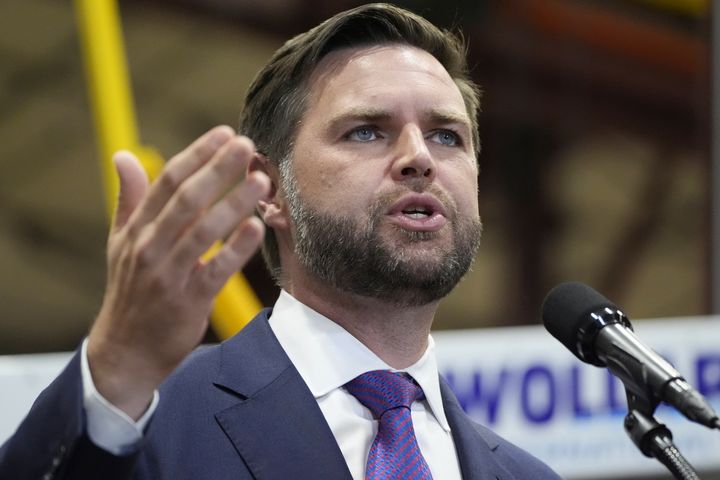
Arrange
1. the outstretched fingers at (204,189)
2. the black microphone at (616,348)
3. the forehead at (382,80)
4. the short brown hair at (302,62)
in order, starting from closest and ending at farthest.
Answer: the outstretched fingers at (204,189), the black microphone at (616,348), the forehead at (382,80), the short brown hair at (302,62)

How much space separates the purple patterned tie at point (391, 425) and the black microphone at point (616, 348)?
0.27m

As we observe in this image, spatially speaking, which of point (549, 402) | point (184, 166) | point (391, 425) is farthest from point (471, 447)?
point (549, 402)

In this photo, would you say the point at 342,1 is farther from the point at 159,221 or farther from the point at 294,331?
the point at 159,221

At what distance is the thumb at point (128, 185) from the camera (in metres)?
1.11

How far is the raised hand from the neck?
0.60 meters

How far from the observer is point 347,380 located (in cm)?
164

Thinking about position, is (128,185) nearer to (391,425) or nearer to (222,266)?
(222,266)

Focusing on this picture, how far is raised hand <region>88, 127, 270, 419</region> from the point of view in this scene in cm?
107

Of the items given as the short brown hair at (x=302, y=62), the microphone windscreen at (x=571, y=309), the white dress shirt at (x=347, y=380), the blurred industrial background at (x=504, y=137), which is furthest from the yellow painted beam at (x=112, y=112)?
the microphone windscreen at (x=571, y=309)

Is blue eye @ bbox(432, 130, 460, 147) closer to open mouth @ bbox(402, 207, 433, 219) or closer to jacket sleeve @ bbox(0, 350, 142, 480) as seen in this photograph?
open mouth @ bbox(402, 207, 433, 219)

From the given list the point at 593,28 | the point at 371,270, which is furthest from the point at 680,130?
the point at 371,270

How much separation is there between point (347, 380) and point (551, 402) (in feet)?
4.85

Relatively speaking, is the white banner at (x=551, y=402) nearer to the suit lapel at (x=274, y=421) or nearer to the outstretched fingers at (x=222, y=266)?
the suit lapel at (x=274, y=421)

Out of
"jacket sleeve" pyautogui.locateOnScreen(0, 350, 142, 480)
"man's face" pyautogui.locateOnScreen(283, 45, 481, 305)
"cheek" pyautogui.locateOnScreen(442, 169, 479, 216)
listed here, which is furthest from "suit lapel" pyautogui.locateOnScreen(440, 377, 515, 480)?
"jacket sleeve" pyautogui.locateOnScreen(0, 350, 142, 480)
